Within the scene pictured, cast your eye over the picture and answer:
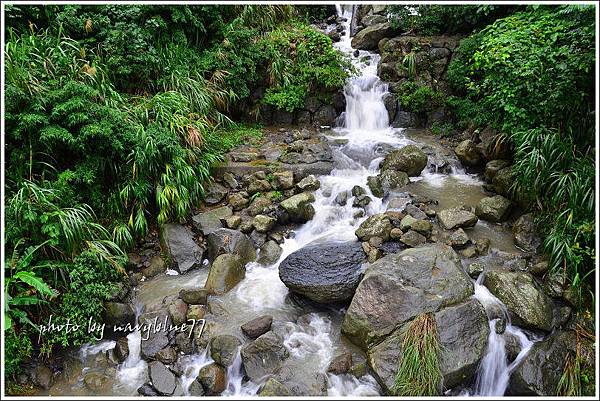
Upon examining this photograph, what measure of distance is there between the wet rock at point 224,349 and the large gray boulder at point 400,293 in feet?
4.50

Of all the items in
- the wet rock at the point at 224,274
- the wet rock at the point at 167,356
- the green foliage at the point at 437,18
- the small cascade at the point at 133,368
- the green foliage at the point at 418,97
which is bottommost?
the small cascade at the point at 133,368

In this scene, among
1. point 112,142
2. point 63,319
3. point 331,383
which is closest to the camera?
point 331,383

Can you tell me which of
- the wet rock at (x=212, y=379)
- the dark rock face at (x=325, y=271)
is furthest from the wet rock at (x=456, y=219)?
the wet rock at (x=212, y=379)

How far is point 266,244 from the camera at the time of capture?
6.67m

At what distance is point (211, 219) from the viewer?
22.8 ft

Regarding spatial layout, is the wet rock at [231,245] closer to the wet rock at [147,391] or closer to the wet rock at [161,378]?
the wet rock at [161,378]

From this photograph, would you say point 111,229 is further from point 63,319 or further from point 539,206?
point 539,206

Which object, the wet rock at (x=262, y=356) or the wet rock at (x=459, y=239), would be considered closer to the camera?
the wet rock at (x=262, y=356)

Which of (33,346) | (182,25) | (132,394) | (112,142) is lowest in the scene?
(132,394)

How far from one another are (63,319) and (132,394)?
1299 mm

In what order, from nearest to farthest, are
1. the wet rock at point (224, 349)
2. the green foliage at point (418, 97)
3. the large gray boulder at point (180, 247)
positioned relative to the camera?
1. the wet rock at point (224, 349)
2. the large gray boulder at point (180, 247)
3. the green foliage at point (418, 97)

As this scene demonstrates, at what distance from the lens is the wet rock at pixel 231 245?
21.1 feet

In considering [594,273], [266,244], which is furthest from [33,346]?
[594,273]

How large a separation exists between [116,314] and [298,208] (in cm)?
323
